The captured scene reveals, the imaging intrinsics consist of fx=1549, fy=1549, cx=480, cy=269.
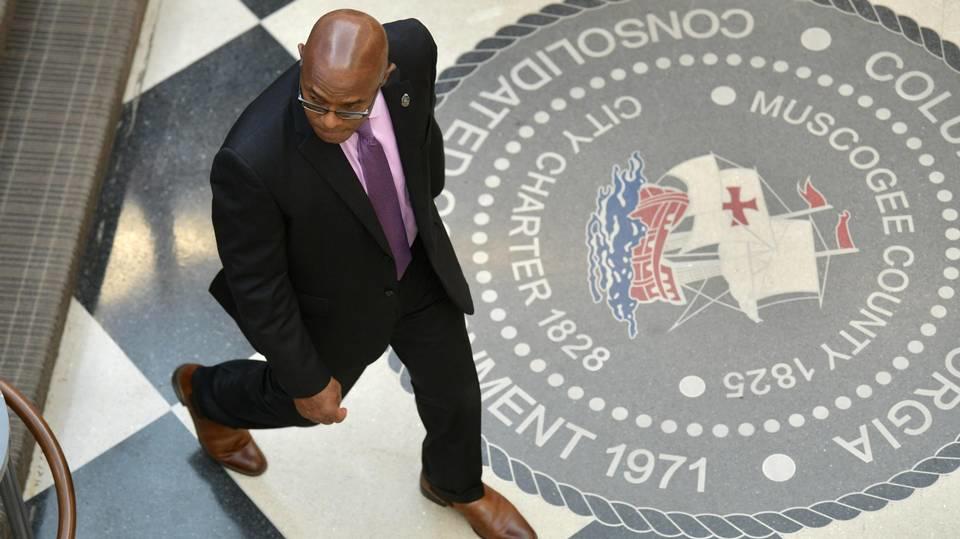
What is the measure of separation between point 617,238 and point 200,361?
3.76 feet

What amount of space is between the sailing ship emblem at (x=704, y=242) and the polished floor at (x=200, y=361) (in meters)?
0.62

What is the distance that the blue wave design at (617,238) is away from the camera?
13.3 ft

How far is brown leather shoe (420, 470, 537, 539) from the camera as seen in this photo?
364 centimetres

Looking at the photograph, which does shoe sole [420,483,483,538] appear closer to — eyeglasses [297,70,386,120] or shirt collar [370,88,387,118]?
shirt collar [370,88,387,118]

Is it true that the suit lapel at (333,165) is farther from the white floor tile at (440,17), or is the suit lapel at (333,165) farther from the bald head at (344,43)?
the white floor tile at (440,17)

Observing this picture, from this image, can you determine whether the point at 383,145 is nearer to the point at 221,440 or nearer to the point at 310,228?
the point at 310,228

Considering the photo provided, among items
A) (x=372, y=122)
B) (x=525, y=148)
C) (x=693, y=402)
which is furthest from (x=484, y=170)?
(x=372, y=122)

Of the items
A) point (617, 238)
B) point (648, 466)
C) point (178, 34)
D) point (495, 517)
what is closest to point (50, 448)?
point (495, 517)

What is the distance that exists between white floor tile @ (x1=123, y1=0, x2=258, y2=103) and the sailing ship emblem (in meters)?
1.27

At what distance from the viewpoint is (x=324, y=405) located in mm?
3045

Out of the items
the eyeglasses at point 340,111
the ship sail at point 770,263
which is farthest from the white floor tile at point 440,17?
the eyeglasses at point 340,111

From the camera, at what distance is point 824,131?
14.0 ft

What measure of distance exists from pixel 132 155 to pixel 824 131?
194cm

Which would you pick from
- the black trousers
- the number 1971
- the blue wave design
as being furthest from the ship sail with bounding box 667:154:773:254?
the black trousers
